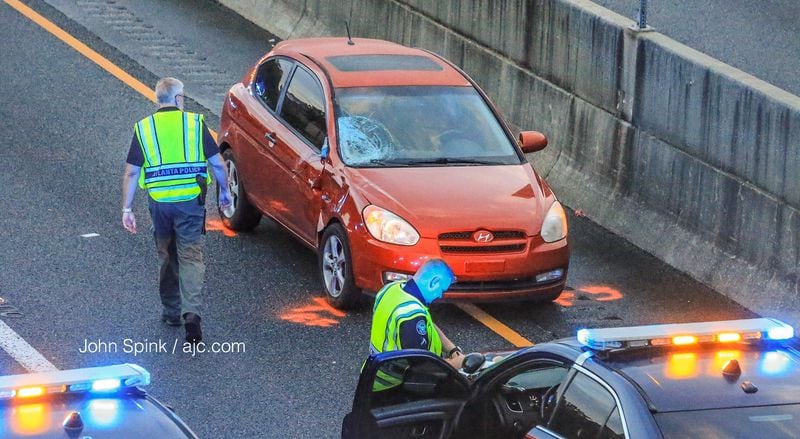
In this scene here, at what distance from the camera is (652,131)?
46.2 feet

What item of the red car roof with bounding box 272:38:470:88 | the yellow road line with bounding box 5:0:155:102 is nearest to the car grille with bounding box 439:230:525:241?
the red car roof with bounding box 272:38:470:88

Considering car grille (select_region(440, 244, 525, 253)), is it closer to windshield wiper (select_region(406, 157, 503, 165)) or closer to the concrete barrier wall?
windshield wiper (select_region(406, 157, 503, 165))

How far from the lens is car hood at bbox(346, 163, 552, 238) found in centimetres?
1201


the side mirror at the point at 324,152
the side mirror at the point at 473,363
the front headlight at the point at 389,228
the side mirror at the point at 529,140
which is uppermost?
the side mirror at the point at 473,363

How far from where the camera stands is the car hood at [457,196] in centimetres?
1201

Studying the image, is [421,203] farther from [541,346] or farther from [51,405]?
[51,405]

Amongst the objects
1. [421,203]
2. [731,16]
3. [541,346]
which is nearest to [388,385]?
[541,346]

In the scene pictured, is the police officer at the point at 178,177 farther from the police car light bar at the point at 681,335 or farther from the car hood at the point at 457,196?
the police car light bar at the point at 681,335

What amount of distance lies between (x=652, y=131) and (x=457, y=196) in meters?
2.56

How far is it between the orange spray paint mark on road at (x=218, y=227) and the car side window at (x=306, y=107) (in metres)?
1.16

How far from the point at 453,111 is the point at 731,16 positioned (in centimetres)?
585

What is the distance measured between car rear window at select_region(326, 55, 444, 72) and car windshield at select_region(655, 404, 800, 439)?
706cm

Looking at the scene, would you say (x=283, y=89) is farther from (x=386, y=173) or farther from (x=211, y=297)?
(x=211, y=297)

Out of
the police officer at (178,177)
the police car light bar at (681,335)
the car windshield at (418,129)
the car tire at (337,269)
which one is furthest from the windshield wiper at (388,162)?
the police car light bar at (681,335)
